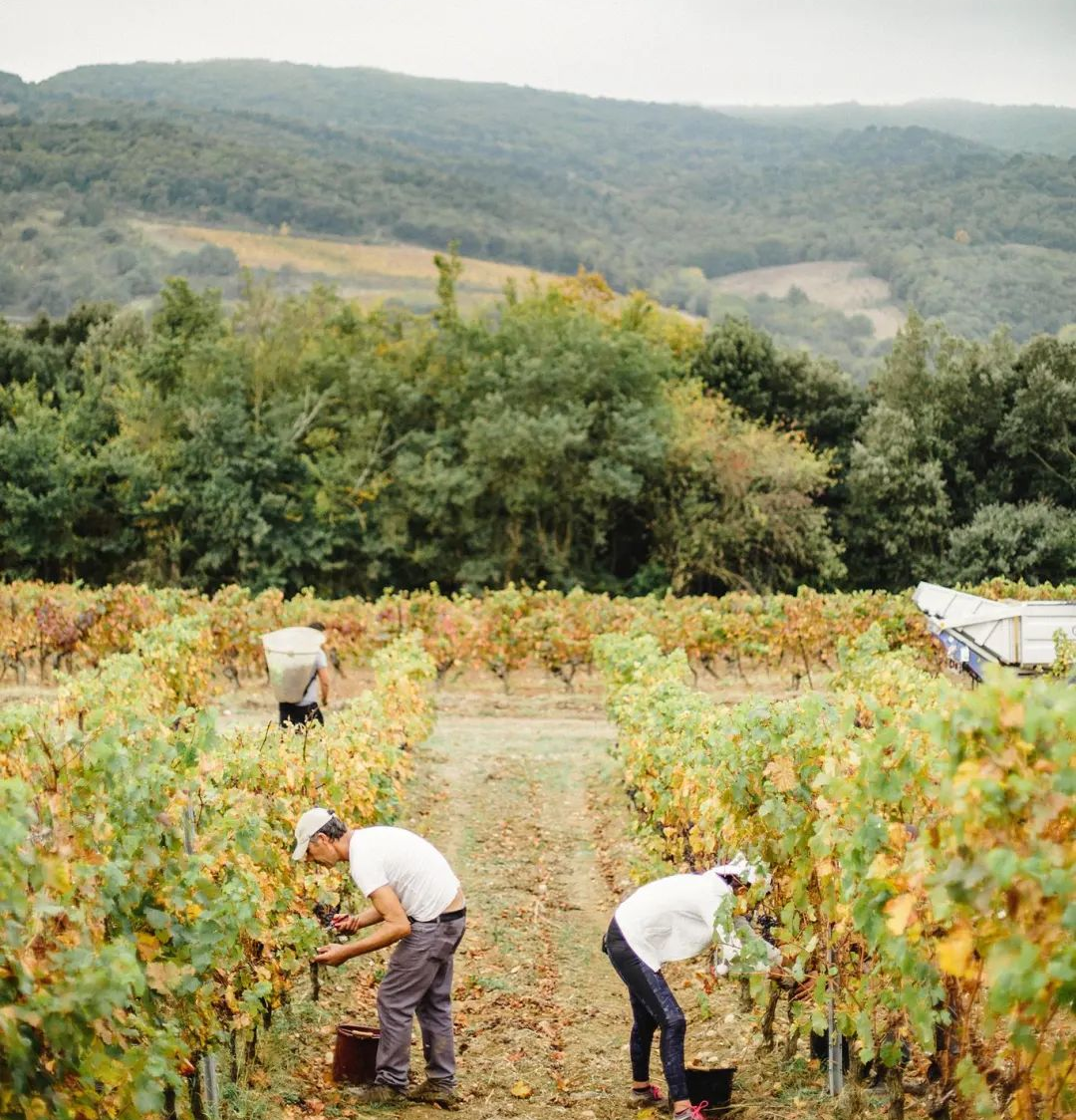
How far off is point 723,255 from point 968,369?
86.4 metres

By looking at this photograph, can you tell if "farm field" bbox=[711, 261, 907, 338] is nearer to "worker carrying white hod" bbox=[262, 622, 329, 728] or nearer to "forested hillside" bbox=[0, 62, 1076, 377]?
"forested hillside" bbox=[0, 62, 1076, 377]

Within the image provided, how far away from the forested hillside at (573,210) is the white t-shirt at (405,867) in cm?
5944

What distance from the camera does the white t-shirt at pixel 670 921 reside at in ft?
19.5

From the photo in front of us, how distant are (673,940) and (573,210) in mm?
141071

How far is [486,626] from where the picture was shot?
2159 cm

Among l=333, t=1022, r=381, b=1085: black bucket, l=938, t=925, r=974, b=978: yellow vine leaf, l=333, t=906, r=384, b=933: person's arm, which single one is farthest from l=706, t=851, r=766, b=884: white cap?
l=938, t=925, r=974, b=978: yellow vine leaf

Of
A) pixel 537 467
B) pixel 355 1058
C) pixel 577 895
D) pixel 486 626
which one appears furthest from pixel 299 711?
pixel 537 467

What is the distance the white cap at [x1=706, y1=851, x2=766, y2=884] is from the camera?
6121mm

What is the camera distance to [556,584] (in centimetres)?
3475

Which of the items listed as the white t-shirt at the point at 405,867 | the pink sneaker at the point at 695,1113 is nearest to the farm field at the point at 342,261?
the white t-shirt at the point at 405,867

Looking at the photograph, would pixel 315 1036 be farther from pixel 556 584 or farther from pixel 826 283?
pixel 826 283

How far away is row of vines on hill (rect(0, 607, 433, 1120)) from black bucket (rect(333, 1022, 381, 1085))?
42 cm

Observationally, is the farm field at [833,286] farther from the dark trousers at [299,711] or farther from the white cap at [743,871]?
the white cap at [743,871]

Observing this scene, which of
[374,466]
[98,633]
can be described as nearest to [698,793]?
[98,633]
